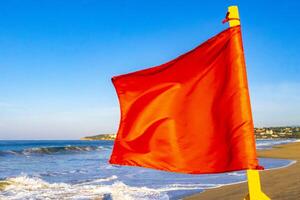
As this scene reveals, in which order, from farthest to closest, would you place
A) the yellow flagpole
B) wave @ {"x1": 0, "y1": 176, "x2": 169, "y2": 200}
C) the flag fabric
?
1. wave @ {"x1": 0, "y1": 176, "x2": 169, "y2": 200}
2. the flag fabric
3. the yellow flagpole

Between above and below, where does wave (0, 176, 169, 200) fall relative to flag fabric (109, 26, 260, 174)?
below

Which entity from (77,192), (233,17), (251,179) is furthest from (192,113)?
(77,192)

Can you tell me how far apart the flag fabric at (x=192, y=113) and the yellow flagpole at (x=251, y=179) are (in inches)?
2.9

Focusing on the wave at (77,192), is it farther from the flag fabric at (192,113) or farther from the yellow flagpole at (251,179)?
the yellow flagpole at (251,179)

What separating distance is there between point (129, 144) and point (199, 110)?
78 cm

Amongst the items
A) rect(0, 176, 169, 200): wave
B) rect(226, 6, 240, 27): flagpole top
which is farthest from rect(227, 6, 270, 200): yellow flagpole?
rect(0, 176, 169, 200): wave

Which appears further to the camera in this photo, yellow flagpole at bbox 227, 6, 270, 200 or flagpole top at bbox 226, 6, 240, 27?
flagpole top at bbox 226, 6, 240, 27

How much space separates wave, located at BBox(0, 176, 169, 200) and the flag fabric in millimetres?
10432

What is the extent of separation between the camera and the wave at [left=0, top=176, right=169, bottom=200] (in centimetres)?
1495

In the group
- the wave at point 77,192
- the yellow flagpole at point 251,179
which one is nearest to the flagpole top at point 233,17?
the yellow flagpole at point 251,179

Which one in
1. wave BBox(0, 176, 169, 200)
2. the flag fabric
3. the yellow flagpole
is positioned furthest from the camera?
wave BBox(0, 176, 169, 200)

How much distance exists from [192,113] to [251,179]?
83 cm

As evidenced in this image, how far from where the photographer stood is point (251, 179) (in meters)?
3.64

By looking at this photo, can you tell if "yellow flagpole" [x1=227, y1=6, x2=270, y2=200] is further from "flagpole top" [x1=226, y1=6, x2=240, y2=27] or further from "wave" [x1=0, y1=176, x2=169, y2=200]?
"wave" [x1=0, y1=176, x2=169, y2=200]
